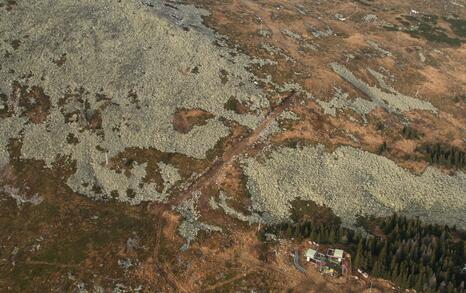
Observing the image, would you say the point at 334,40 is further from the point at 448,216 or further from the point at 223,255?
the point at 223,255

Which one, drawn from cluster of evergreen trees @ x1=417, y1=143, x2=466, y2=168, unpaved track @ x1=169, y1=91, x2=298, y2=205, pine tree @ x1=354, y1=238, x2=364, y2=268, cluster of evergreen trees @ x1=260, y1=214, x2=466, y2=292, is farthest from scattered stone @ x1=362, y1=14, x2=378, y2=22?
pine tree @ x1=354, y1=238, x2=364, y2=268

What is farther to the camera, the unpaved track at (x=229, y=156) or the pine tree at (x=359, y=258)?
the unpaved track at (x=229, y=156)

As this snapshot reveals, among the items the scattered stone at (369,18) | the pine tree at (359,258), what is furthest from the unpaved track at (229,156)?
the scattered stone at (369,18)

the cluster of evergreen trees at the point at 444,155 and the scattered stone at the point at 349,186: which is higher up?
the cluster of evergreen trees at the point at 444,155

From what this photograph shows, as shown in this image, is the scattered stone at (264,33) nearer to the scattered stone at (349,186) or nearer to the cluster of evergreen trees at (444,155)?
the scattered stone at (349,186)

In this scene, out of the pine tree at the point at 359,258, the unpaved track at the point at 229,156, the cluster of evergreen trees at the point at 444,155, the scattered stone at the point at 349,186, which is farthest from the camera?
the cluster of evergreen trees at the point at 444,155

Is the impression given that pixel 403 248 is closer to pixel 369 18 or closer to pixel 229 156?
pixel 229 156
